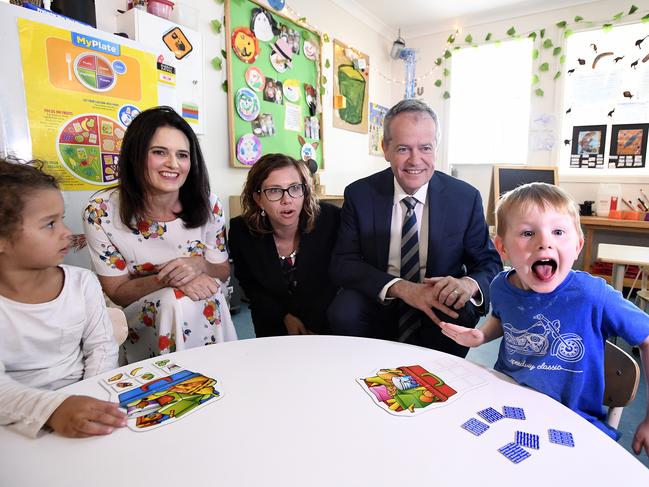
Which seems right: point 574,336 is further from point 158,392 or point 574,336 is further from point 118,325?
point 118,325

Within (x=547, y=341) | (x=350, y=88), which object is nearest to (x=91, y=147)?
(x=547, y=341)

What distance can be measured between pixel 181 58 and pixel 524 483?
104 inches

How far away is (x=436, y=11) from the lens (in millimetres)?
4250

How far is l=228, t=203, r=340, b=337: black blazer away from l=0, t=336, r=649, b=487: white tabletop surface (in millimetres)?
909

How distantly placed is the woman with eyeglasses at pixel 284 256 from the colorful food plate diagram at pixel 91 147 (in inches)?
24.0

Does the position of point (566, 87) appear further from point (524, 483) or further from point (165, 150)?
point (524, 483)

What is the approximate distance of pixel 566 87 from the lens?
13.3ft

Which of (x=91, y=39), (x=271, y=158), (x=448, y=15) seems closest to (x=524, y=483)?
(x=271, y=158)

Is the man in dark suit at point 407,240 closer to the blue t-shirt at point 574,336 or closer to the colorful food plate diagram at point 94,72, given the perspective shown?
the blue t-shirt at point 574,336

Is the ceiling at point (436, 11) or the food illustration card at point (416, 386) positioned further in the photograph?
the ceiling at point (436, 11)

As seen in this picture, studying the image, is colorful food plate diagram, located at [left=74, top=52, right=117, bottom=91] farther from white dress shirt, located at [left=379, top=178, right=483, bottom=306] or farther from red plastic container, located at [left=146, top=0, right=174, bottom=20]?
white dress shirt, located at [left=379, top=178, right=483, bottom=306]

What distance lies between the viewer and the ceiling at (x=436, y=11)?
4004mm

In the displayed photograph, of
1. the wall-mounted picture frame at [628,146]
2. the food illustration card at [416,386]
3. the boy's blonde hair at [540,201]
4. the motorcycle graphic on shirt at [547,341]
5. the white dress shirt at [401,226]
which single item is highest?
the wall-mounted picture frame at [628,146]

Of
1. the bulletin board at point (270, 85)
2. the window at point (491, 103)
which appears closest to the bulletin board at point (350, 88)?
the bulletin board at point (270, 85)
